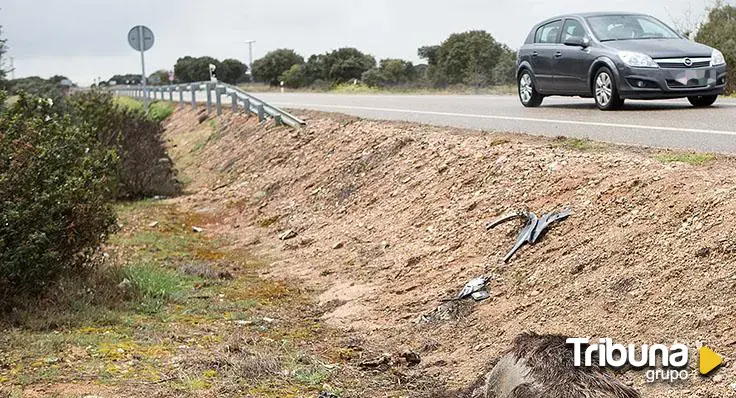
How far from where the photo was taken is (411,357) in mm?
6137

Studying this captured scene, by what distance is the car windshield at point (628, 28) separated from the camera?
14203mm

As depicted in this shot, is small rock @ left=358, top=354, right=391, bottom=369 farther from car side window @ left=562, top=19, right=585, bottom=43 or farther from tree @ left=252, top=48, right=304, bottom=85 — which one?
tree @ left=252, top=48, right=304, bottom=85

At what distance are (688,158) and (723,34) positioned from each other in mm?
18862

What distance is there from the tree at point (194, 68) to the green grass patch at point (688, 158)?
7794cm

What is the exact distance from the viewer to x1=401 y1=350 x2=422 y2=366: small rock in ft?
20.1

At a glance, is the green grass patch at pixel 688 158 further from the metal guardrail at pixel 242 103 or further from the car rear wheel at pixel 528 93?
the metal guardrail at pixel 242 103

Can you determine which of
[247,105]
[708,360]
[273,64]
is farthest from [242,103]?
[273,64]

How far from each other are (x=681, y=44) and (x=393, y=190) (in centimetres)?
598

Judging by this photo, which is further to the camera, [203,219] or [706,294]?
[203,219]

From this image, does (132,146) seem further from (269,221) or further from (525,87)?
(525,87)

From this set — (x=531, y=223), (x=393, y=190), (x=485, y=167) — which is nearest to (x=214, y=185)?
(x=393, y=190)

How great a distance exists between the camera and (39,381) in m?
5.55

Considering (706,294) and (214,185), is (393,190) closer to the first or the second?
(706,294)

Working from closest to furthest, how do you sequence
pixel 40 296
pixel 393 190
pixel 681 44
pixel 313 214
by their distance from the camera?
pixel 40 296
pixel 393 190
pixel 313 214
pixel 681 44
